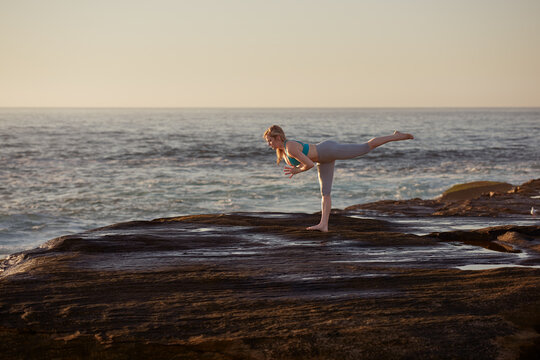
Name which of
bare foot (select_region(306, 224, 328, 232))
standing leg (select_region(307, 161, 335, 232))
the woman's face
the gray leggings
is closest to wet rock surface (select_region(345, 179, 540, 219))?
standing leg (select_region(307, 161, 335, 232))

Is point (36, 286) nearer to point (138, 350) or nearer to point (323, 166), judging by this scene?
point (138, 350)

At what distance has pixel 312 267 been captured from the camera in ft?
18.7

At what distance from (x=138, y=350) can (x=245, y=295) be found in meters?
1.15

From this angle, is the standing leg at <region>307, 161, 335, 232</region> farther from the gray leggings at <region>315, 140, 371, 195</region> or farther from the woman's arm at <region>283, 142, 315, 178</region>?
the woman's arm at <region>283, 142, 315, 178</region>

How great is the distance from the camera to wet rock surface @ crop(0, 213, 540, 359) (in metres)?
3.88

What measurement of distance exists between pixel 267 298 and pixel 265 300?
2.1 inches

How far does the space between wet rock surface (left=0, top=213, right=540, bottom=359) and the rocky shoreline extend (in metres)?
0.01

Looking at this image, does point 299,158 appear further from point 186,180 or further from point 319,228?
point 186,180

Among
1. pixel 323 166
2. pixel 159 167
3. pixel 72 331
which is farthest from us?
pixel 159 167

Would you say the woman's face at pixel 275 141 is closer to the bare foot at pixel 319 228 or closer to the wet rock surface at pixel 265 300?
the bare foot at pixel 319 228

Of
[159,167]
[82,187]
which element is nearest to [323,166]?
[82,187]

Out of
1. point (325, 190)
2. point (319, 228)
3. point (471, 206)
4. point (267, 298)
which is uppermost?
point (325, 190)

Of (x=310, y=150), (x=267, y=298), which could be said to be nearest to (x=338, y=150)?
(x=310, y=150)

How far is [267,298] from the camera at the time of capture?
186 inches
